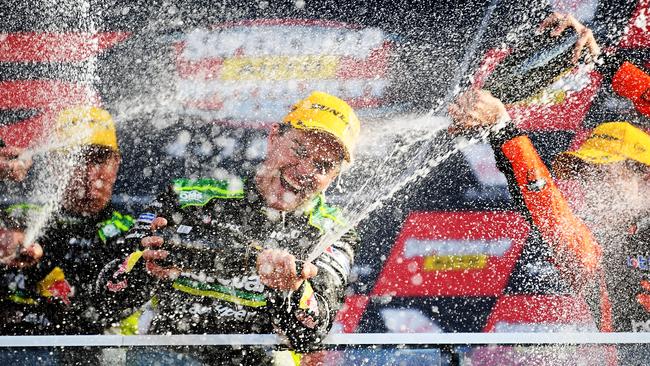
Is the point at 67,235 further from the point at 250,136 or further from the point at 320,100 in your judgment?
the point at 320,100

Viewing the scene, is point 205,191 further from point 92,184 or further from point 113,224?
point 92,184

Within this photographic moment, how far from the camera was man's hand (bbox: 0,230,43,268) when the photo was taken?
2533 mm

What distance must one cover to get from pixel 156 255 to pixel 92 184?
0.76 meters

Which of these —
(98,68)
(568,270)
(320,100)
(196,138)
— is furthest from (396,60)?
(98,68)

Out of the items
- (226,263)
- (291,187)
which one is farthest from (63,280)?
(291,187)

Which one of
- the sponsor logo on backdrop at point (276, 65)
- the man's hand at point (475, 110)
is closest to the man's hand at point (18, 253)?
the sponsor logo on backdrop at point (276, 65)

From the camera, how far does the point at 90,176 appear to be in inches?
105

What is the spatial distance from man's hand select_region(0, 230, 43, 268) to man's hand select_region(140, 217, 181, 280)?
676 millimetres

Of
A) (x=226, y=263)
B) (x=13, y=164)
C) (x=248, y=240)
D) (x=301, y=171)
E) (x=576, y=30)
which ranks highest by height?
(x=576, y=30)

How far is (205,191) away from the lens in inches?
91.2

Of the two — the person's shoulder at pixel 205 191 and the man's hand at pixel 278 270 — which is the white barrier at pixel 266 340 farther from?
the person's shoulder at pixel 205 191

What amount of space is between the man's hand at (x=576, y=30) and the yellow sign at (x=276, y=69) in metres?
1.13

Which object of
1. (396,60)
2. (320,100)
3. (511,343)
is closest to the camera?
(511,343)

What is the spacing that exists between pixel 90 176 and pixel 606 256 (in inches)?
102
